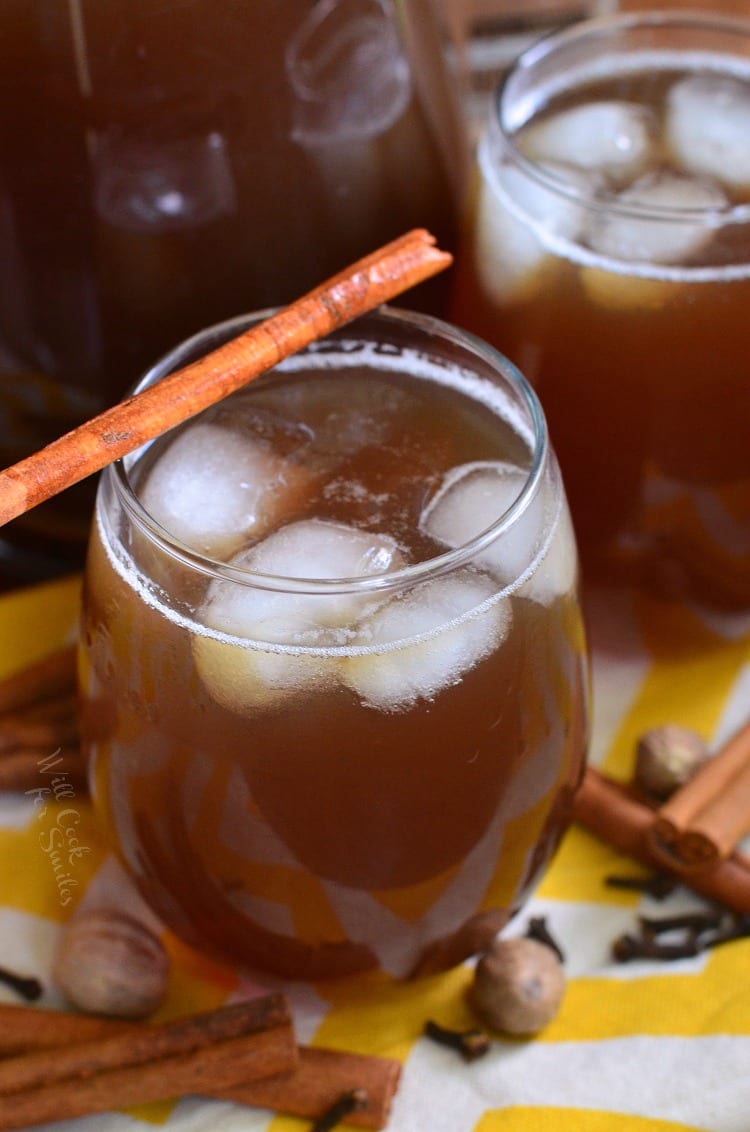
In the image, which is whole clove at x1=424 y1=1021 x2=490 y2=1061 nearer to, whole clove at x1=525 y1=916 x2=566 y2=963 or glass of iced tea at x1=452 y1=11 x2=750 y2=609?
whole clove at x1=525 y1=916 x2=566 y2=963

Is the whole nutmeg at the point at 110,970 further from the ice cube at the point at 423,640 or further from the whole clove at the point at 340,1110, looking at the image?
the ice cube at the point at 423,640

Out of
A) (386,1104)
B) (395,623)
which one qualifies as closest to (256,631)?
(395,623)

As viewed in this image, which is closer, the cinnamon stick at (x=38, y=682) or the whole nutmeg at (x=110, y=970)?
the whole nutmeg at (x=110, y=970)

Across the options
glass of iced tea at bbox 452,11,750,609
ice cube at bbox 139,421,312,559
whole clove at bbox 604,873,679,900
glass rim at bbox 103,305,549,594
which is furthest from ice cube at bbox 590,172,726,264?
whole clove at bbox 604,873,679,900

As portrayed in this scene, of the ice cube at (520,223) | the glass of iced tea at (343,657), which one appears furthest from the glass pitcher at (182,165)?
the glass of iced tea at (343,657)

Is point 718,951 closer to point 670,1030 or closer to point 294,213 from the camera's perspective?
point 670,1030

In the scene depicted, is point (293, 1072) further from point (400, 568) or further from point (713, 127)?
point (713, 127)
